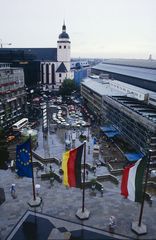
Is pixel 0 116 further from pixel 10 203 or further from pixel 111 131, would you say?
pixel 10 203

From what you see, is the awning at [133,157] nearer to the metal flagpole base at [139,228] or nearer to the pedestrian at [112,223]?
the metal flagpole base at [139,228]

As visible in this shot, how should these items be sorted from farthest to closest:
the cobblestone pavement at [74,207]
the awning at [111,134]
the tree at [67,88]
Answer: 1. the tree at [67,88]
2. the awning at [111,134]
3. the cobblestone pavement at [74,207]

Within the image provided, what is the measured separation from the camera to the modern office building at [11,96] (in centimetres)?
8269

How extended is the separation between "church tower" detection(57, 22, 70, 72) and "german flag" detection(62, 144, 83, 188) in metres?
160

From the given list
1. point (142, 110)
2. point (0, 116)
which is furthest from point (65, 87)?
point (142, 110)

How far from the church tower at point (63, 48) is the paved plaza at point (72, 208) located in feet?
484

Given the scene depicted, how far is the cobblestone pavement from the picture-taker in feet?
122

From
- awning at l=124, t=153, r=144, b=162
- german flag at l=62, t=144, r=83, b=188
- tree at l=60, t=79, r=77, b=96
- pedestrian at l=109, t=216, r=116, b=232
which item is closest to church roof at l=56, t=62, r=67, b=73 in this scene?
tree at l=60, t=79, r=77, b=96

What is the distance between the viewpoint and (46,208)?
135 ft

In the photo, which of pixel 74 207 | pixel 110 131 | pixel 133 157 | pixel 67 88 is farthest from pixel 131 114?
pixel 67 88

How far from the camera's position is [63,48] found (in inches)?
7362

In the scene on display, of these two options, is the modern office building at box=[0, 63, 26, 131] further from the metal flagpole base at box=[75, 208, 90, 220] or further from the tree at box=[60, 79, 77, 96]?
the tree at box=[60, 79, 77, 96]

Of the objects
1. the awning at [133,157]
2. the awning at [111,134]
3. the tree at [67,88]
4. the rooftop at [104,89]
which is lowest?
the awning at [133,157]

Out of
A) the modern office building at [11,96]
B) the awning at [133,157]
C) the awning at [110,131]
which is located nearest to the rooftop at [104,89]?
the awning at [110,131]
